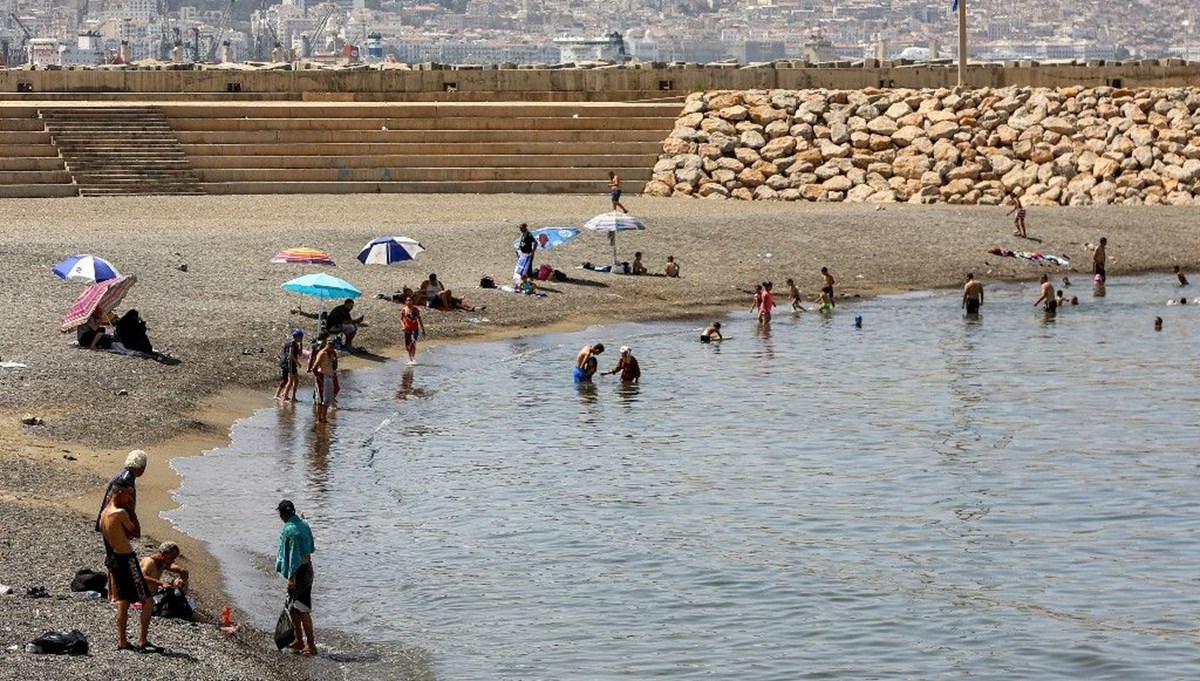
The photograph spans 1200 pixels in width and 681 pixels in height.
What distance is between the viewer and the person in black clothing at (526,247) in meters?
41.5

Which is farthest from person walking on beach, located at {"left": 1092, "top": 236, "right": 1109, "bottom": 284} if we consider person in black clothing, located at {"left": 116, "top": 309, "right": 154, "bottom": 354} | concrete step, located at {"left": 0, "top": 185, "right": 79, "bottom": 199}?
→ concrete step, located at {"left": 0, "top": 185, "right": 79, "bottom": 199}

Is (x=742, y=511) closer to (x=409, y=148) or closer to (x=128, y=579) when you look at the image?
(x=128, y=579)

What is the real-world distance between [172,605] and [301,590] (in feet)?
4.00

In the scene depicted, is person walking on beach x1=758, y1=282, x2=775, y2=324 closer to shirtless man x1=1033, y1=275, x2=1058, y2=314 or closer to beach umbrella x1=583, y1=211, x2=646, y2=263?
beach umbrella x1=583, y1=211, x2=646, y2=263

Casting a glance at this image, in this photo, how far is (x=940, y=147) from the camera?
58688 mm

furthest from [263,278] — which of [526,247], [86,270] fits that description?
[86,270]

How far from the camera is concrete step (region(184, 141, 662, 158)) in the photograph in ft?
182

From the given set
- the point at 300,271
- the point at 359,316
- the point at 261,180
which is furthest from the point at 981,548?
the point at 261,180

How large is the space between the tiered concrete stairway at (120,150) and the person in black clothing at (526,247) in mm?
14574

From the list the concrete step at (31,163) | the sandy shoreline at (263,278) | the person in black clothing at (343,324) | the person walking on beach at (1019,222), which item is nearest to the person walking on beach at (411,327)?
the sandy shoreline at (263,278)

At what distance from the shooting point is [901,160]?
192ft

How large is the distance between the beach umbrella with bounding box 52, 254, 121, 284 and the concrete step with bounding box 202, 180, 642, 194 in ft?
64.6

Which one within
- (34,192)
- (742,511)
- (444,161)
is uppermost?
(444,161)

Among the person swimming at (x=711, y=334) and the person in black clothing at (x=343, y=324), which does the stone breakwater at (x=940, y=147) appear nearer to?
the person swimming at (x=711, y=334)
